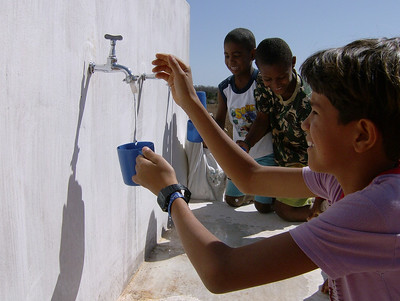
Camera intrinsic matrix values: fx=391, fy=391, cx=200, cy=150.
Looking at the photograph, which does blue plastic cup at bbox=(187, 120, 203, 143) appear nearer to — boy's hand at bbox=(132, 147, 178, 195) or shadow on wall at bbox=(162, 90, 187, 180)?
shadow on wall at bbox=(162, 90, 187, 180)

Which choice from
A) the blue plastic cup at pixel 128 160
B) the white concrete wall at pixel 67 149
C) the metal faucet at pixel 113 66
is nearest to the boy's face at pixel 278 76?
the white concrete wall at pixel 67 149

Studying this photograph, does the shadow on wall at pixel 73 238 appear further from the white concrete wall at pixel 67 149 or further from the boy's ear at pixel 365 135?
the boy's ear at pixel 365 135

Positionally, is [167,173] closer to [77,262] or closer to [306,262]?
[306,262]

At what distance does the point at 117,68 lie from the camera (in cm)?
151

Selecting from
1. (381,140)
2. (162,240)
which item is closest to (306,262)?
(381,140)

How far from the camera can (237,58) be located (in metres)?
3.50

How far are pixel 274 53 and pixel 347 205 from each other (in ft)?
6.74

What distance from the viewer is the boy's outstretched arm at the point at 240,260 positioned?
95 centimetres

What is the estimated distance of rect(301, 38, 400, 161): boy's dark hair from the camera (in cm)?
96

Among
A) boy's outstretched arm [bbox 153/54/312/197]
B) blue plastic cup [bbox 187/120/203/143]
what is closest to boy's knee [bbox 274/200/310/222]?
blue plastic cup [bbox 187/120/203/143]

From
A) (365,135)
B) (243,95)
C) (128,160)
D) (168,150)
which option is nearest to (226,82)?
(243,95)

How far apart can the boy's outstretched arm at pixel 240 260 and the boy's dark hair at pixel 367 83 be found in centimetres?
36

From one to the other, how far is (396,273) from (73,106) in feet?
3.87

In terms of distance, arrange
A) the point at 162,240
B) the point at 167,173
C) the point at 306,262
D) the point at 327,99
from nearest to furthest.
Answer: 1. the point at 306,262
2. the point at 327,99
3. the point at 167,173
4. the point at 162,240
